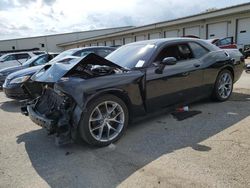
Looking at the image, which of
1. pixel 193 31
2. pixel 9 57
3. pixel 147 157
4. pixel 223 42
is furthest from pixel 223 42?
pixel 147 157

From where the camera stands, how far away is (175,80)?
4.93 m

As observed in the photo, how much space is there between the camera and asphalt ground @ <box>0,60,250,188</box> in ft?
10.0

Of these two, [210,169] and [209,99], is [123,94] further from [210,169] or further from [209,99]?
[209,99]

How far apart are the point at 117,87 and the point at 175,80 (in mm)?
1335

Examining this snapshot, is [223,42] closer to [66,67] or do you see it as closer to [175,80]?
[175,80]

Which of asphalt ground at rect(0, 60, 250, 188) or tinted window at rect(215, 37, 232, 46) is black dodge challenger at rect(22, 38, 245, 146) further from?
tinted window at rect(215, 37, 232, 46)

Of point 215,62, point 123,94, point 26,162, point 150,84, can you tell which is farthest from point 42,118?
point 215,62

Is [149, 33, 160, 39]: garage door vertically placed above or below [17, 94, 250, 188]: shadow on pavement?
above

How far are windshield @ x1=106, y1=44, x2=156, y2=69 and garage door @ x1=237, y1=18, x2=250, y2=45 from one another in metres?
18.1

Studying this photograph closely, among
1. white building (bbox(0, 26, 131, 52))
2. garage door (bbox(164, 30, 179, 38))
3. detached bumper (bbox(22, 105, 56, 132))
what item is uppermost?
white building (bbox(0, 26, 131, 52))

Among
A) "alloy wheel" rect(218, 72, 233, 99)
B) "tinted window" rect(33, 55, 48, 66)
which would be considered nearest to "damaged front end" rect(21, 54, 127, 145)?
"alloy wheel" rect(218, 72, 233, 99)

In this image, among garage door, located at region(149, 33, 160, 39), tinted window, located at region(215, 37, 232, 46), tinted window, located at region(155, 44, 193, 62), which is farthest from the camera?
garage door, located at region(149, 33, 160, 39)

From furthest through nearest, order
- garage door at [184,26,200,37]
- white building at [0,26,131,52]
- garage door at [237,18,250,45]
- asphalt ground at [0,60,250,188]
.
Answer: white building at [0,26,131,52] < garage door at [184,26,200,37] < garage door at [237,18,250,45] < asphalt ground at [0,60,250,188]

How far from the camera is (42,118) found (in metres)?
4.04
